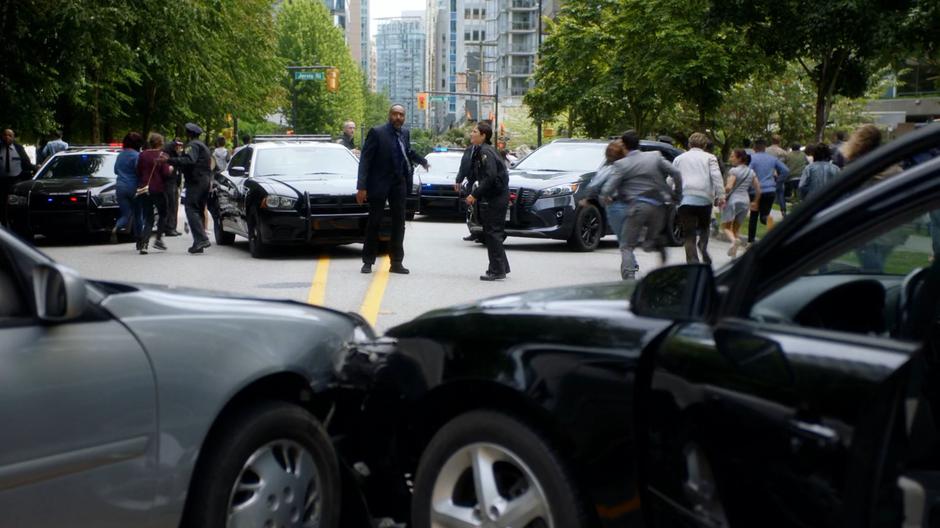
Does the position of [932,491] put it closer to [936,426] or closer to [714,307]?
[936,426]

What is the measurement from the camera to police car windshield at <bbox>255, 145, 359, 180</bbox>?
1641cm

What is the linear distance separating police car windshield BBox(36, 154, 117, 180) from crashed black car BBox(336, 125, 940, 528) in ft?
57.0

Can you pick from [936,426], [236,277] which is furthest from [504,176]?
[936,426]

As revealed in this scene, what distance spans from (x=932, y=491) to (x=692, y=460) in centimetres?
60

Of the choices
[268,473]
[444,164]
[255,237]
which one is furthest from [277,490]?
[444,164]

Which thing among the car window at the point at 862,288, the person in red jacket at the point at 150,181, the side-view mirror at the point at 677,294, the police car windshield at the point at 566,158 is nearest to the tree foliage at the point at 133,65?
the person in red jacket at the point at 150,181

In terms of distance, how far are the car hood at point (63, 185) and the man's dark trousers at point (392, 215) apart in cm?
715

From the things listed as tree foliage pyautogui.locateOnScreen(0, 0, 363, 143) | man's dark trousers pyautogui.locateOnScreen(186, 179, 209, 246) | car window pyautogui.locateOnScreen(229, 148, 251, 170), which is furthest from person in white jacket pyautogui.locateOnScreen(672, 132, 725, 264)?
tree foliage pyautogui.locateOnScreen(0, 0, 363, 143)

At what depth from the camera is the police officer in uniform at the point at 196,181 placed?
16.8m

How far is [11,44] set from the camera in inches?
787

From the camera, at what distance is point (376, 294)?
11.7 m

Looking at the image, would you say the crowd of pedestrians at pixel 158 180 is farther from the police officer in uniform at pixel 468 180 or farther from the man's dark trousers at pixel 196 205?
the police officer in uniform at pixel 468 180

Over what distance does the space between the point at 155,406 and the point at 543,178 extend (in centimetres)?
1467

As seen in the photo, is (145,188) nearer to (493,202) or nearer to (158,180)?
(158,180)
